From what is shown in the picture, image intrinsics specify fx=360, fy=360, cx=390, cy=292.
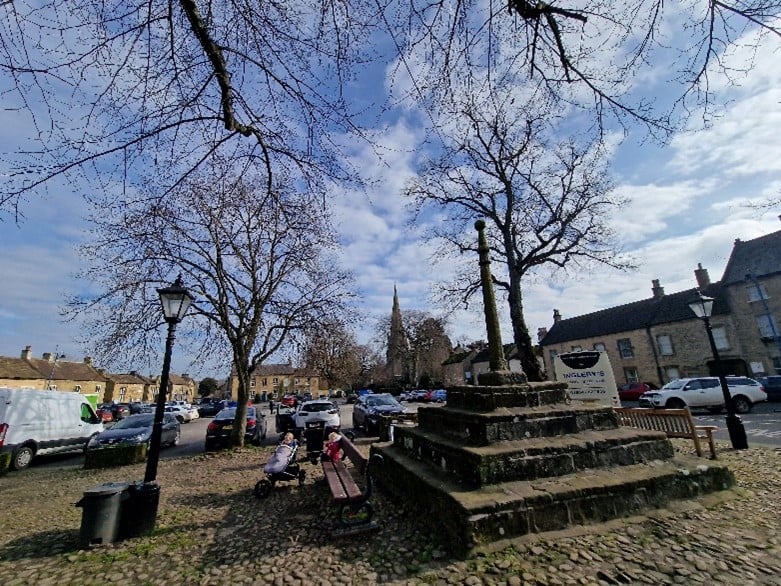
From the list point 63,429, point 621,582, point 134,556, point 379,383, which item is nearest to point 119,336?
point 63,429

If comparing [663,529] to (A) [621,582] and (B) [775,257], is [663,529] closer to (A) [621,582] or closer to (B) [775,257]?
(A) [621,582]

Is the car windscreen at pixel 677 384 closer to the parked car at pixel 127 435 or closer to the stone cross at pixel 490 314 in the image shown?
the stone cross at pixel 490 314

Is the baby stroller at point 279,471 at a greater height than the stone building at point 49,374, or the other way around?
the stone building at point 49,374

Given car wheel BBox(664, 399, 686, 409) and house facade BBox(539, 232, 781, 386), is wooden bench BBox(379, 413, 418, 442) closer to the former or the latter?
car wheel BBox(664, 399, 686, 409)

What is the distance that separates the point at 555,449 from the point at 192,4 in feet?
20.8

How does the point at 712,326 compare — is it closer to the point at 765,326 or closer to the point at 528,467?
the point at 765,326

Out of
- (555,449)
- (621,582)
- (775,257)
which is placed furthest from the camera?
(775,257)

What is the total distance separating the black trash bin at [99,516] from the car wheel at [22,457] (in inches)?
422

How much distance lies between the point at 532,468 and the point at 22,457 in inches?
629

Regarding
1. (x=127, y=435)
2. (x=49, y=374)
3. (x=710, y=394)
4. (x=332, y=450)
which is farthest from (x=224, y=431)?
(x=49, y=374)

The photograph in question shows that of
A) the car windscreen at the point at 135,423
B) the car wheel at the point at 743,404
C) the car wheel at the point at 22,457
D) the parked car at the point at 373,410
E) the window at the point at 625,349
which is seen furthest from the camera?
the window at the point at 625,349

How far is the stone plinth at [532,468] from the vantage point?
4.14 m

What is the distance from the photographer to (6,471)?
10.9 metres

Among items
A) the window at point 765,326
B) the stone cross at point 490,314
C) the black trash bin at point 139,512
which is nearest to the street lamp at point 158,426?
the black trash bin at point 139,512
